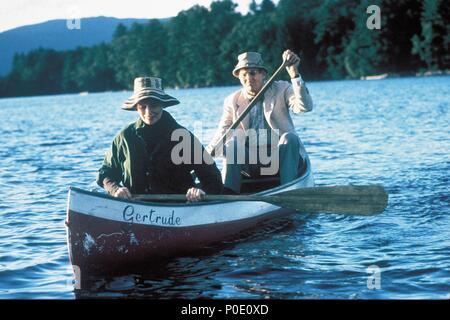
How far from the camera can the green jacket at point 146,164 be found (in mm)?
6301

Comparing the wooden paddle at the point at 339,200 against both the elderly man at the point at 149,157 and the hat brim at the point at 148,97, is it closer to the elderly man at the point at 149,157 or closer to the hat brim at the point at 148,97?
the elderly man at the point at 149,157

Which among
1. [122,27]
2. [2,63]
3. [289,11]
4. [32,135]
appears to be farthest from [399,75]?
[2,63]

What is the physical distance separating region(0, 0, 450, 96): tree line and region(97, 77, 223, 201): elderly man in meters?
59.8

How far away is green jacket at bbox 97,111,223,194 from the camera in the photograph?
630 cm

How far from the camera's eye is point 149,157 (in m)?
6.42

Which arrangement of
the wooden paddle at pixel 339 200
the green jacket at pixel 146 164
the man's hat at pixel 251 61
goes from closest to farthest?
1. the green jacket at pixel 146 164
2. the wooden paddle at pixel 339 200
3. the man's hat at pixel 251 61

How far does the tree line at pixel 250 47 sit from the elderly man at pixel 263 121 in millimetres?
58011
